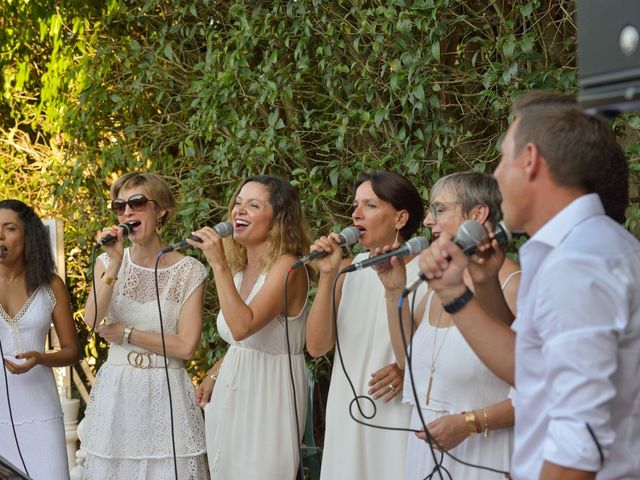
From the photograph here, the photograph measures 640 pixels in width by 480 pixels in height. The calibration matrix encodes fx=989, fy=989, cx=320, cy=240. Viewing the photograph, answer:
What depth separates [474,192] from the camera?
3.26 metres

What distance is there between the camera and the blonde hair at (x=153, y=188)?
4.53 meters

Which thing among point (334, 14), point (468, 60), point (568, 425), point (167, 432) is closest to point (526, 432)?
point (568, 425)

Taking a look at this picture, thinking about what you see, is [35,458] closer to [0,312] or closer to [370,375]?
[0,312]

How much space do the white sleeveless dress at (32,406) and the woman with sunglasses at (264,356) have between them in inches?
33.0

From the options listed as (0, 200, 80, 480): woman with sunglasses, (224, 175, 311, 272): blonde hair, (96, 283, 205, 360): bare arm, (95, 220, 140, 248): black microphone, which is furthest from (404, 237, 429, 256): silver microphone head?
(0, 200, 80, 480): woman with sunglasses

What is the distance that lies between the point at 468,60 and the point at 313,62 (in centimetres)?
93

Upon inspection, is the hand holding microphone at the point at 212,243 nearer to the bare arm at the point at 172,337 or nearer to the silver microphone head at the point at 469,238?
the bare arm at the point at 172,337

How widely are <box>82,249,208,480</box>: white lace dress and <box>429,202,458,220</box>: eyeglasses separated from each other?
58.6 inches

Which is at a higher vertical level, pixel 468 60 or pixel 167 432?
pixel 468 60

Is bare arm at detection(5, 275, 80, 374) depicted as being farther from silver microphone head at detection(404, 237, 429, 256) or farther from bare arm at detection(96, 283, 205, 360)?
silver microphone head at detection(404, 237, 429, 256)

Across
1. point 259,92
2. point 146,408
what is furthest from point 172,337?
point 259,92

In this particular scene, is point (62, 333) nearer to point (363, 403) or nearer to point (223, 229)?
point (223, 229)

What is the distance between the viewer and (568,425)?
192 cm

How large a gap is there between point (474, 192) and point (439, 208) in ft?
0.42
